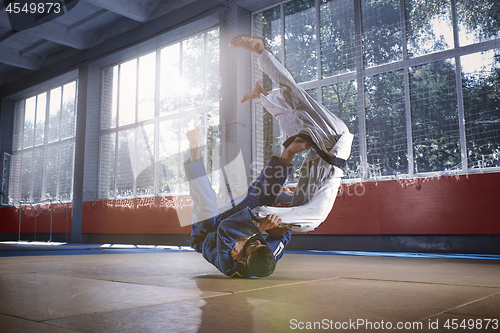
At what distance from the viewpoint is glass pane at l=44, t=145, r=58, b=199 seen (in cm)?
1146

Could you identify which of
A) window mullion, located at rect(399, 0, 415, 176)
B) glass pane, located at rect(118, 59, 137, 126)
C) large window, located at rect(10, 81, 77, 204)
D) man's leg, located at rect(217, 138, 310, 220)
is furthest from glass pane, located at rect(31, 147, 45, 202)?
man's leg, located at rect(217, 138, 310, 220)

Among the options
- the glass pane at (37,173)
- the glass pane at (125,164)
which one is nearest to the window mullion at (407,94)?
the glass pane at (125,164)

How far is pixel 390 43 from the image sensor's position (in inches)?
253

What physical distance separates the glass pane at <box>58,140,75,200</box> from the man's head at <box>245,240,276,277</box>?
9596 mm

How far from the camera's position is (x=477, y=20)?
5.76 metres

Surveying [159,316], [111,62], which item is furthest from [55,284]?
[111,62]

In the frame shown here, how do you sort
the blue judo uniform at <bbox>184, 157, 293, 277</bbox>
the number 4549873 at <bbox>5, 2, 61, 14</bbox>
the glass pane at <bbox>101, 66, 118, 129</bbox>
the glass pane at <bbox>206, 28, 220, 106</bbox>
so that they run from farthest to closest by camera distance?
the glass pane at <bbox>101, 66, 118, 129</bbox> < the number 4549873 at <bbox>5, 2, 61, 14</bbox> < the glass pane at <bbox>206, 28, 220, 106</bbox> < the blue judo uniform at <bbox>184, 157, 293, 277</bbox>

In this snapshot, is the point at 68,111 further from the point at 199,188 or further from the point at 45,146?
the point at 199,188

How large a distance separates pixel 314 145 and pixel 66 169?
10.4 metres

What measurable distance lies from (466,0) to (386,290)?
212 inches

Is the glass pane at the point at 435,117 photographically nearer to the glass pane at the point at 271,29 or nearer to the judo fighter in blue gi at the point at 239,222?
the glass pane at the point at 271,29

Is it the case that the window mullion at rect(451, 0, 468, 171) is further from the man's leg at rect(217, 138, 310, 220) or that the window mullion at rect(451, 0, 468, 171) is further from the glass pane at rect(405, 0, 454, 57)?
the man's leg at rect(217, 138, 310, 220)

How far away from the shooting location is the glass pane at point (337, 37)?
6789 mm

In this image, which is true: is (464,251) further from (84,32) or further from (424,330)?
(84,32)
